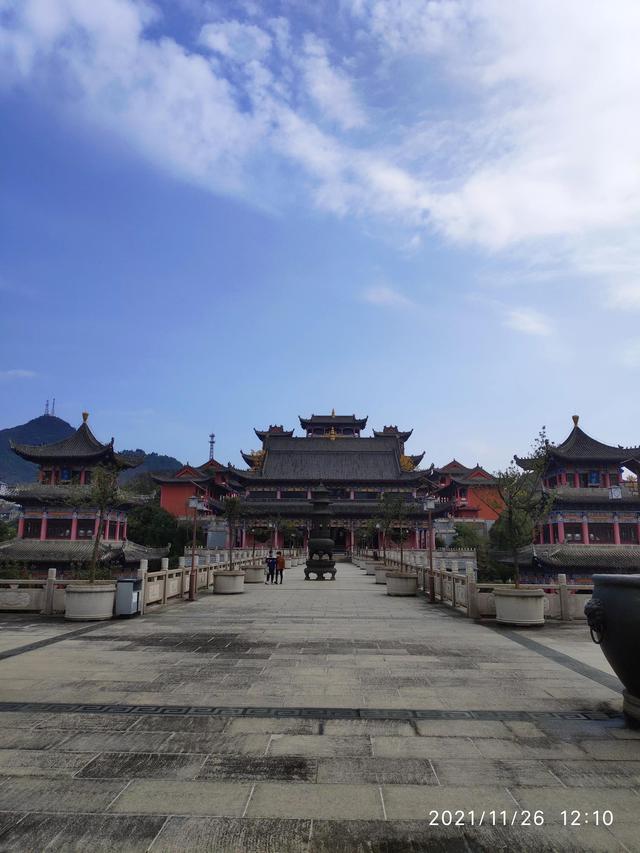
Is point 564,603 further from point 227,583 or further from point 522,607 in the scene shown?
point 227,583

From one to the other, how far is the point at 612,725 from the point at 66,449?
141 feet

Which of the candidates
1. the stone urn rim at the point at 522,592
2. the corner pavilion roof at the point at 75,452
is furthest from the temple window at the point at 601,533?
the corner pavilion roof at the point at 75,452

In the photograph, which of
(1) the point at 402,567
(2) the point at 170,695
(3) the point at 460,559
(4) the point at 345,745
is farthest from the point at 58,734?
(3) the point at 460,559

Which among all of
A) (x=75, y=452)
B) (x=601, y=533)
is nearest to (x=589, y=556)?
(x=601, y=533)

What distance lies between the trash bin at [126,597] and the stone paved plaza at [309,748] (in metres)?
3.34

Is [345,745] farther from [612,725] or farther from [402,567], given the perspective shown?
[402,567]

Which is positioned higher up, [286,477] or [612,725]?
[286,477]

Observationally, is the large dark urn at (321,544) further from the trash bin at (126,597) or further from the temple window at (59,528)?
the temple window at (59,528)

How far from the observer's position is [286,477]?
60500mm

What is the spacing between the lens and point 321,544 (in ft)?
86.9

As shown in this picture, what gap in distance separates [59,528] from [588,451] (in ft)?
133

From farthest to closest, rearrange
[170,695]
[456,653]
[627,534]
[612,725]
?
1. [627,534]
2. [456,653]
3. [170,695]
4. [612,725]

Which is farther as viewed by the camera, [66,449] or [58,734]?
[66,449]

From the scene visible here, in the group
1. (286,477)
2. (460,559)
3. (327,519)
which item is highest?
(286,477)
